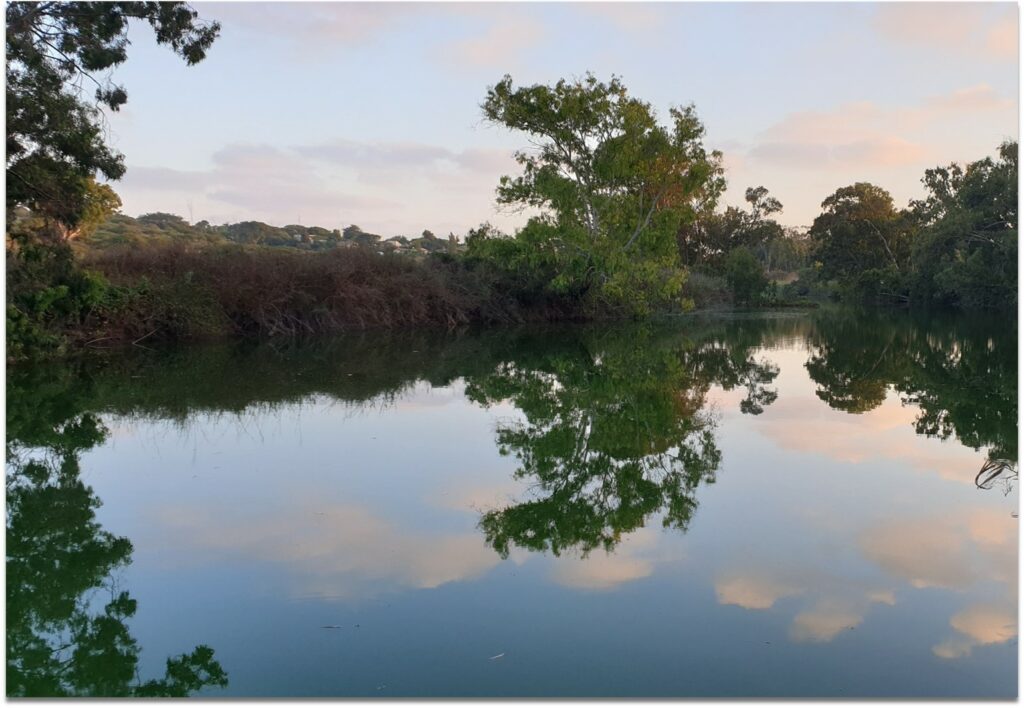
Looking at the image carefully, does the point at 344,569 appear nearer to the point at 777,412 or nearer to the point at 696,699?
the point at 696,699

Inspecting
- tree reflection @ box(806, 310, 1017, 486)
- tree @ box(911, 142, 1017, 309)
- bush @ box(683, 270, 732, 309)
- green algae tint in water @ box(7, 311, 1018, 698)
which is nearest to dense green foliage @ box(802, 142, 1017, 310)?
tree @ box(911, 142, 1017, 309)

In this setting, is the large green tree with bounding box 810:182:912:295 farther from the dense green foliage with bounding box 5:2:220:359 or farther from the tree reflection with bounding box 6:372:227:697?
the tree reflection with bounding box 6:372:227:697

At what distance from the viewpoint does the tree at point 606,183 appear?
1179 inches

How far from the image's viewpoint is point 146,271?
73.4 feet

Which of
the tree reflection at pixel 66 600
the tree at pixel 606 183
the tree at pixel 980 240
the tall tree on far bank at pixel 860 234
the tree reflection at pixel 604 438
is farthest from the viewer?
the tall tree on far bank at pixel 860 234

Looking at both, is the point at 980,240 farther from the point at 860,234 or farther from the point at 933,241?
the point at 860,234

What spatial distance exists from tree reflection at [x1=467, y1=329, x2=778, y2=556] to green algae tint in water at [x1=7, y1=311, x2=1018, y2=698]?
5 cm

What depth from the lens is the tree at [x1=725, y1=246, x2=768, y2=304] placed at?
49.5 metres

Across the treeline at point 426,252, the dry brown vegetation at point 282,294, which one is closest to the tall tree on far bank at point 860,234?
the treeline at point 426,252

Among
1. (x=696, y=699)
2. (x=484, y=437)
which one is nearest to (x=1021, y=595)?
(x=696, y=699)

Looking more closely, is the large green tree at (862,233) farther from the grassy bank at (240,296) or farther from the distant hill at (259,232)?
the grassy bank at (240,296)

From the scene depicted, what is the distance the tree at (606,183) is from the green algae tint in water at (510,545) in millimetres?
19485

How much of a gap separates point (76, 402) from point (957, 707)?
11.3 meters

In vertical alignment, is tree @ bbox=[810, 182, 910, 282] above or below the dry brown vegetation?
above
